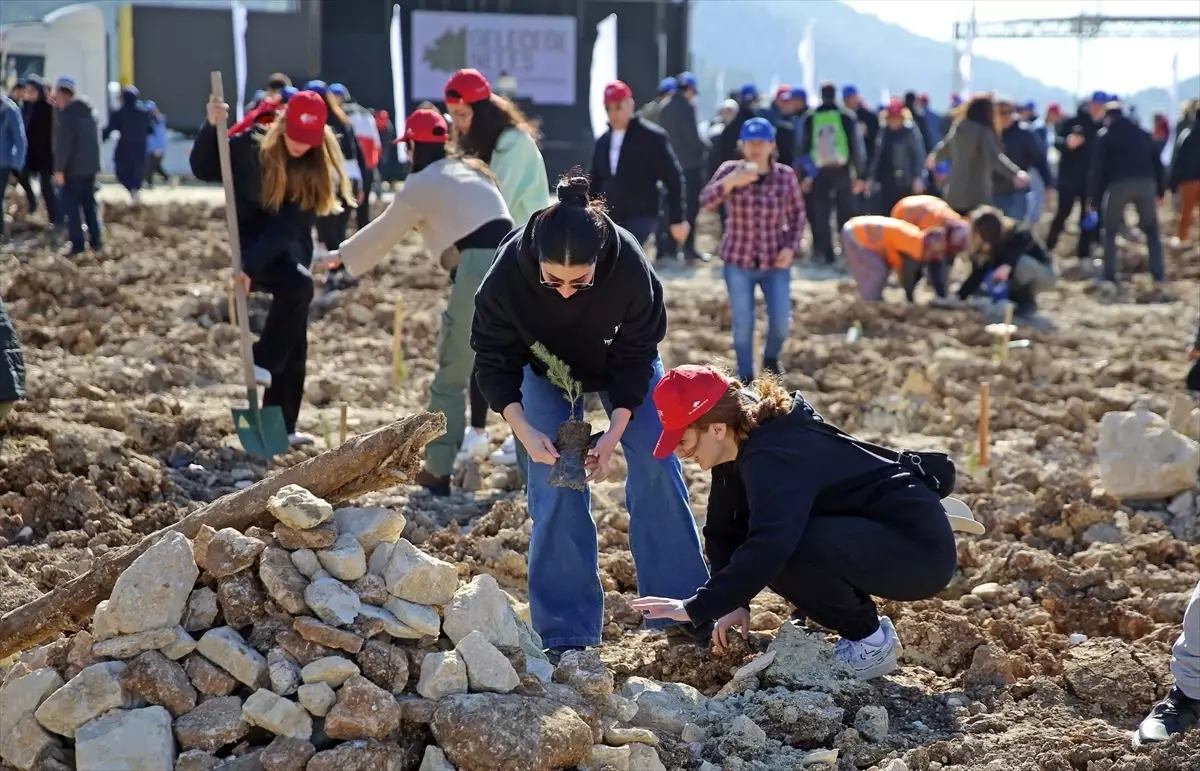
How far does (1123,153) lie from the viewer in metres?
12.6

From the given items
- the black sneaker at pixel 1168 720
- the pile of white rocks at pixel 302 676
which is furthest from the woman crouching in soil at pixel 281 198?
the black sneaker at pixel 1168 720

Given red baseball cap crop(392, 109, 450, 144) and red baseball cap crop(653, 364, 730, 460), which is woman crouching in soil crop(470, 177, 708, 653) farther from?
red baseball cap crop(392, 109, 450, 144)

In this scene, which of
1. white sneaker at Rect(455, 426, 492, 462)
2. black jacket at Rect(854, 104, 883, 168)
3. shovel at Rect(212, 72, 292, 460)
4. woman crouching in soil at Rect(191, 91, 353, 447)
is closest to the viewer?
woman crouching in soil at Rect(191, 91, 353, 447)

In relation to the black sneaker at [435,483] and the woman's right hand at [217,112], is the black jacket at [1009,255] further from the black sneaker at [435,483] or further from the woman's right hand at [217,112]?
the woman's right hand at [217,112]

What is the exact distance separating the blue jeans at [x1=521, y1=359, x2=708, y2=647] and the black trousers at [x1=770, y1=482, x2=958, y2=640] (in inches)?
15.1

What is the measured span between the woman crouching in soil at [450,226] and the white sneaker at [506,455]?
0.62 meters

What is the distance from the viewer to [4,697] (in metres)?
3.33

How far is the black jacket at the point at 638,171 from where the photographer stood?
32.8ft

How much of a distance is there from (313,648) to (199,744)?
0.34 m

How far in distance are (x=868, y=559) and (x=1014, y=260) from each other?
780 centimetres

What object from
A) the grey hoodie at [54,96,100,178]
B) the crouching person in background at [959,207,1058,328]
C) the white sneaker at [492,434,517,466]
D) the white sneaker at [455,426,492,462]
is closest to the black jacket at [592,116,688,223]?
the crouching person in background at [959,207,1058,328]

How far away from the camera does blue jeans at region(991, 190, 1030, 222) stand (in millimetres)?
12528

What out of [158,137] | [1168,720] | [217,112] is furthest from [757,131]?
[158,137]

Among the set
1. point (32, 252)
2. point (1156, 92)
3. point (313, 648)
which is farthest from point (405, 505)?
point (1156, 92)
